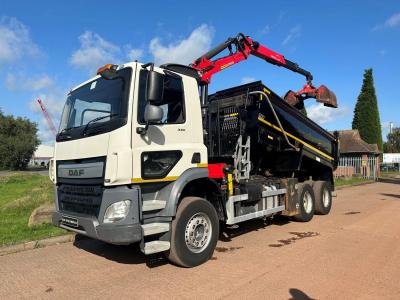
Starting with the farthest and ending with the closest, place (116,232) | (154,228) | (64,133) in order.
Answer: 1. (64,133)
2. (154,228)
3. (116,232)

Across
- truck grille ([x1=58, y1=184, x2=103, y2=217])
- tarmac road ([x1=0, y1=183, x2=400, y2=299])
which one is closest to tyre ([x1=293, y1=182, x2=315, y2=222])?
tarmac road ([x1=0, y1=183, x2=400, y2=299])

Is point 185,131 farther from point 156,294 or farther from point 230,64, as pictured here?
point 230,64

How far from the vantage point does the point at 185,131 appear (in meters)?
5.90

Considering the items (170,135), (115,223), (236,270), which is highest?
(170,135)

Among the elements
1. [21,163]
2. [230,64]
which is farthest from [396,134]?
[230,64]

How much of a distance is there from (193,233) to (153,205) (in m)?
0.85

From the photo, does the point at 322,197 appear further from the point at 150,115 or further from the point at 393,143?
the point at 393,143

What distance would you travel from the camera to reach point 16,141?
56594mm

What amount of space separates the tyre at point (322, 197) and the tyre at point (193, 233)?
16.8ft

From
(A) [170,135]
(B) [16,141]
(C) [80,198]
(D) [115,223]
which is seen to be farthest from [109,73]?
(B) [16,141]

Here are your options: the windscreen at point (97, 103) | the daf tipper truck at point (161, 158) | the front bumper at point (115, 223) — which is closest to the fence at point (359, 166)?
the daf tipper truck at point (161, 158)

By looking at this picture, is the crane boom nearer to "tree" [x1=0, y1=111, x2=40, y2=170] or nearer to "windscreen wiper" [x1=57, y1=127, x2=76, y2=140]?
"windscreen wiper" [x1=57, y1=127, x2=76, y2=140]

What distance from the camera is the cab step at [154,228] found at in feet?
16.5

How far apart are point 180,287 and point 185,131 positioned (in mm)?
2279
